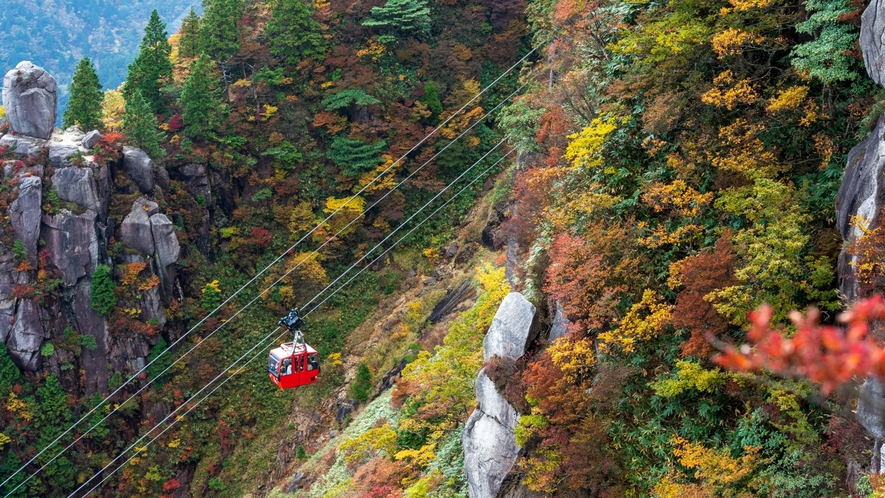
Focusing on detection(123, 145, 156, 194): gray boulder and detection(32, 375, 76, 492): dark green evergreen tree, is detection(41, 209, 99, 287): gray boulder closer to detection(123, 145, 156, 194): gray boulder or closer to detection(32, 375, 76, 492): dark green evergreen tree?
detection(123, 145, 156, 194): gray boulder

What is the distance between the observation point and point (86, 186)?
89.0 ft

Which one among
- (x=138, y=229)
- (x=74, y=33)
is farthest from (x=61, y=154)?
(x=74, y=33)

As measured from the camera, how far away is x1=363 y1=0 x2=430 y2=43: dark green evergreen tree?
3322 centimetres

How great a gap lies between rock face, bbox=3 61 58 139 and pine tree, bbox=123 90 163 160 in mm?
3225

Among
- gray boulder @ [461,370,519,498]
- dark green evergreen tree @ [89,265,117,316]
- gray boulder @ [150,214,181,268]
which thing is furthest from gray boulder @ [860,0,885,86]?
dark green evergreen tree @ [89,265,117,316]

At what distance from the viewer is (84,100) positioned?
28.8 m

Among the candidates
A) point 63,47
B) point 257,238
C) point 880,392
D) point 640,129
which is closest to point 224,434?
point 257,238

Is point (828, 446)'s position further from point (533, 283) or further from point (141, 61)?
point (141, 61)

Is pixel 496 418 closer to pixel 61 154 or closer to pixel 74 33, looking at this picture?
pixel 61 154

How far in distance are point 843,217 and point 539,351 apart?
6430 mm

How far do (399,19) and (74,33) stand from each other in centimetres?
6247

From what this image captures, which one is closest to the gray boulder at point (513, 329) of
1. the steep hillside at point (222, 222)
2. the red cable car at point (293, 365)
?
the red cable car at point (293, 365)

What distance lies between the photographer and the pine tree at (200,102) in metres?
29.9

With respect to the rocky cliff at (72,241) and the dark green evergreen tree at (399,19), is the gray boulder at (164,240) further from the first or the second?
the dark green evergreen tree at (399,19)
